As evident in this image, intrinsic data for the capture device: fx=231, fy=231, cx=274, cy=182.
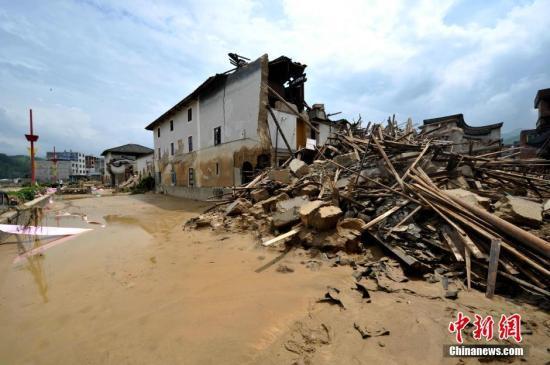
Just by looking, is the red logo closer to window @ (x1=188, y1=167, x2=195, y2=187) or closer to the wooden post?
the wooden post

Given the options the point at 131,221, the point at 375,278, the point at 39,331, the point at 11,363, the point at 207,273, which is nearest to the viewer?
the point at 11,363

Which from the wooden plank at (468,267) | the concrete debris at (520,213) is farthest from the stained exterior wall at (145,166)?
the concrete debris at (520,213)

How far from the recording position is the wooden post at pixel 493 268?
3086 mm

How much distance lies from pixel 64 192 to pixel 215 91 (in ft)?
78.7

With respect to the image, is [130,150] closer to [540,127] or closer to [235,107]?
[235,107]

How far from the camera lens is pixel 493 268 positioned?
3.18 m

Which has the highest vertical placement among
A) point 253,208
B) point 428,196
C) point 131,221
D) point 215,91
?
point 215,91

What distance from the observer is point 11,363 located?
2.40 metres

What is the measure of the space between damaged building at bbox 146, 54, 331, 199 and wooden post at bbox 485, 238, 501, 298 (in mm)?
10939

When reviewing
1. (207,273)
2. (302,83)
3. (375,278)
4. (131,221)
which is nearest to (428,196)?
(375,278)

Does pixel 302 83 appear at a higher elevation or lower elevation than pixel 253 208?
higher

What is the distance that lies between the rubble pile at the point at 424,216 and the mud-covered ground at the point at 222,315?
0.50m

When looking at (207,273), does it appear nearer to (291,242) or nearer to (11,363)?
(291,242)

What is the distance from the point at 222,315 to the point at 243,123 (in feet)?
41.4
